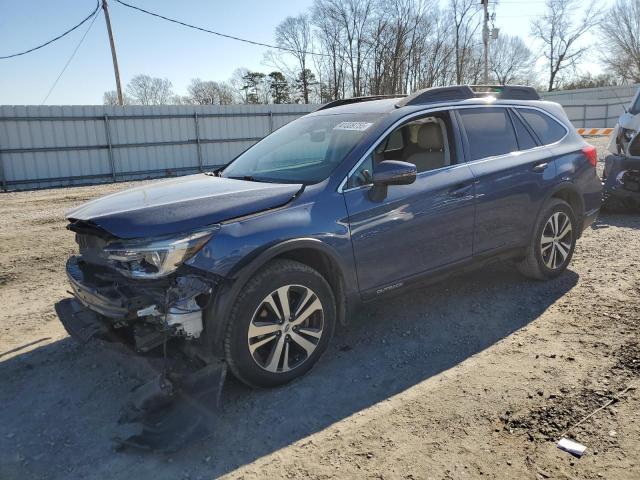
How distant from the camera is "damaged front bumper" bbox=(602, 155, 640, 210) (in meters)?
7.47

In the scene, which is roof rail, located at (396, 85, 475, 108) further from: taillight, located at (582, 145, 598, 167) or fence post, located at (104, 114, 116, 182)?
fence post, located at (104, 114, 116, 182)

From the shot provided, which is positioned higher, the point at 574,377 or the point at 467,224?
the point at 467,224

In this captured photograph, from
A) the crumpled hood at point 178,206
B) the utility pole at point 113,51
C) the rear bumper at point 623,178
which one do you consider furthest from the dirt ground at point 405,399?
the utility pole at point 113,51

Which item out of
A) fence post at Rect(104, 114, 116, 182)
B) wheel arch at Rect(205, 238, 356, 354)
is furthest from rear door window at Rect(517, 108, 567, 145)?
fence post at Rect(104, 114, 116, 182)

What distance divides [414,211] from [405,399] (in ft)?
4.46

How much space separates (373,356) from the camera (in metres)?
3.72

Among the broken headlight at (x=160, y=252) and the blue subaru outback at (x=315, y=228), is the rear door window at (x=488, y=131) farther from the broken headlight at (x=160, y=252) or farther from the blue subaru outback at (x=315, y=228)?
the broken headlight at (x=160, y=252)

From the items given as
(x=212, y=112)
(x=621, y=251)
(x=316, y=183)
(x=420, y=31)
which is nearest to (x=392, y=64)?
(x=420, y=31)

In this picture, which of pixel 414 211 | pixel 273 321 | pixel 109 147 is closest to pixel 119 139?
pixel 109 147

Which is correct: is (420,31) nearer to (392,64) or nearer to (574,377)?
(392,64)

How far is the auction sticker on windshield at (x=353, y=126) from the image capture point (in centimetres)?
383

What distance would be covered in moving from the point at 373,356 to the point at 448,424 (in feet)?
3.10

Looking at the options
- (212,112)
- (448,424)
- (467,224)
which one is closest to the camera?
(448,424)

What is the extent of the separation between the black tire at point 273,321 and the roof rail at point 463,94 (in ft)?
5.59
